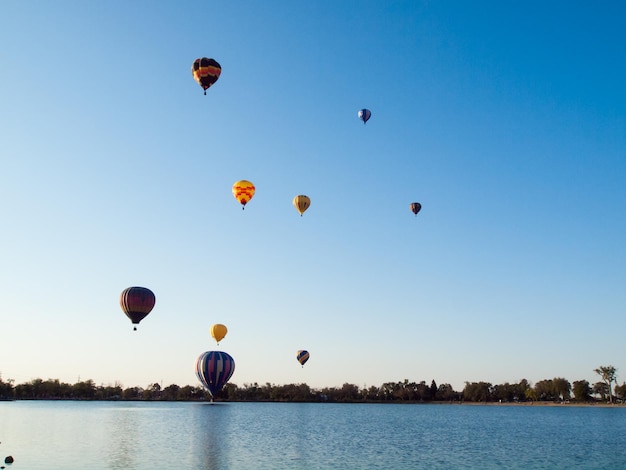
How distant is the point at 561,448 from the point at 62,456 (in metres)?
44.1

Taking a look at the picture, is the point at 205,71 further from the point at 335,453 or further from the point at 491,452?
the point at 491,452

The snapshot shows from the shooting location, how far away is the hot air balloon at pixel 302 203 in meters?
59.3

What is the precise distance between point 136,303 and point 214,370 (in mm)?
17587

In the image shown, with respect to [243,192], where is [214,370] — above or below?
below

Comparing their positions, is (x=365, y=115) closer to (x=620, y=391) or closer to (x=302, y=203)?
(x=302, y=203)

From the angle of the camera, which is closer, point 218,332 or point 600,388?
point 218,332

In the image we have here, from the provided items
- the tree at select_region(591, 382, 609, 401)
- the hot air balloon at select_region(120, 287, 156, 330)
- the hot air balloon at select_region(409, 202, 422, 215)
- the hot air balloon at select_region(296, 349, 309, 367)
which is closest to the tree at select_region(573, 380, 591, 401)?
the tree at select_region(591, 382, 609, 401)

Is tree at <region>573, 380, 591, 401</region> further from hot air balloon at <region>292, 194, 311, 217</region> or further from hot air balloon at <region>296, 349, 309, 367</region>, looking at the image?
hot air balloon at <region>292, 194, 311, 217</region>

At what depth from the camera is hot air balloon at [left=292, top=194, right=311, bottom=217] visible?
59.3 m

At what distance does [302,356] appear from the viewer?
9575cm

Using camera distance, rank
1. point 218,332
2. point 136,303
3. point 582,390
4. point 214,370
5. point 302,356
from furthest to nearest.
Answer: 1. point 582,390
2. point 302,356
3. point 218,332
4. point 214,370
5. point 136,303

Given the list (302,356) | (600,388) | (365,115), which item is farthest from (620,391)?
(365,115)

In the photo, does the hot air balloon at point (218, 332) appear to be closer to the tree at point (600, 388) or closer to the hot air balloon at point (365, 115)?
the hot air balloon at point (365, 115)

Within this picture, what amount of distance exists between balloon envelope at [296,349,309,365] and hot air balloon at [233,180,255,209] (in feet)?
154
